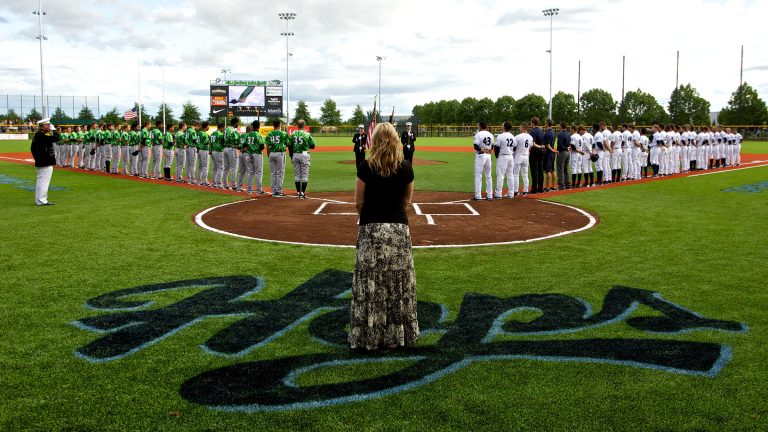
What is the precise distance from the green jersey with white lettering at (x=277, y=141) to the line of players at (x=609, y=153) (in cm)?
559

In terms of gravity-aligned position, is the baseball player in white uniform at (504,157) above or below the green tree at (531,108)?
below

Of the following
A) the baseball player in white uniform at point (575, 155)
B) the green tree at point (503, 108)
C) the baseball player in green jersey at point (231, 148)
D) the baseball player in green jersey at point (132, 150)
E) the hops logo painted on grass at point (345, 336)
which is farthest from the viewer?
the green tree at point (503, 108)

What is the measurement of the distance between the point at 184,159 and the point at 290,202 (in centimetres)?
870

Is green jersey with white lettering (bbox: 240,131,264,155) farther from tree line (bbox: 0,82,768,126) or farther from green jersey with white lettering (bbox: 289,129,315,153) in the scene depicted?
tree line (bbox: 0,82,768,126)

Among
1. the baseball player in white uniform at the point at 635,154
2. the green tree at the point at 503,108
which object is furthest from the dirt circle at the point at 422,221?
the green tree at the point at 503,108

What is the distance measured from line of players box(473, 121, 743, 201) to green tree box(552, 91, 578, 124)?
75206 mm

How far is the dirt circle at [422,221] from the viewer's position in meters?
11.4

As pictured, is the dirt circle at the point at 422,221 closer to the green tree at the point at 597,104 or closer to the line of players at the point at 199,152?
the line of players at the point at 199,152

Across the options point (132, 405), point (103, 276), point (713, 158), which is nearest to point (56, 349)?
point (132, 405)

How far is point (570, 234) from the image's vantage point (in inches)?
465

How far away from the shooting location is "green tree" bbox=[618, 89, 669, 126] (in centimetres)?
10062

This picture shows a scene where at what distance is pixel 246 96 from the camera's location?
74.2 meters

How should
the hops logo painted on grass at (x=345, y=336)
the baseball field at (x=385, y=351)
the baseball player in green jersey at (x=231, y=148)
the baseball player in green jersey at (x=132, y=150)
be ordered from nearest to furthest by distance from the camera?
the baseball field at (x=385, y=351) → the hops logo painted on grass at (x=345, y=336) → the baseball player in green jersey at (x=231, y=148) → the baseball player in green jersey at (x=132, y=150)

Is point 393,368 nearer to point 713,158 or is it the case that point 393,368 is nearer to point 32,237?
point 32,237
